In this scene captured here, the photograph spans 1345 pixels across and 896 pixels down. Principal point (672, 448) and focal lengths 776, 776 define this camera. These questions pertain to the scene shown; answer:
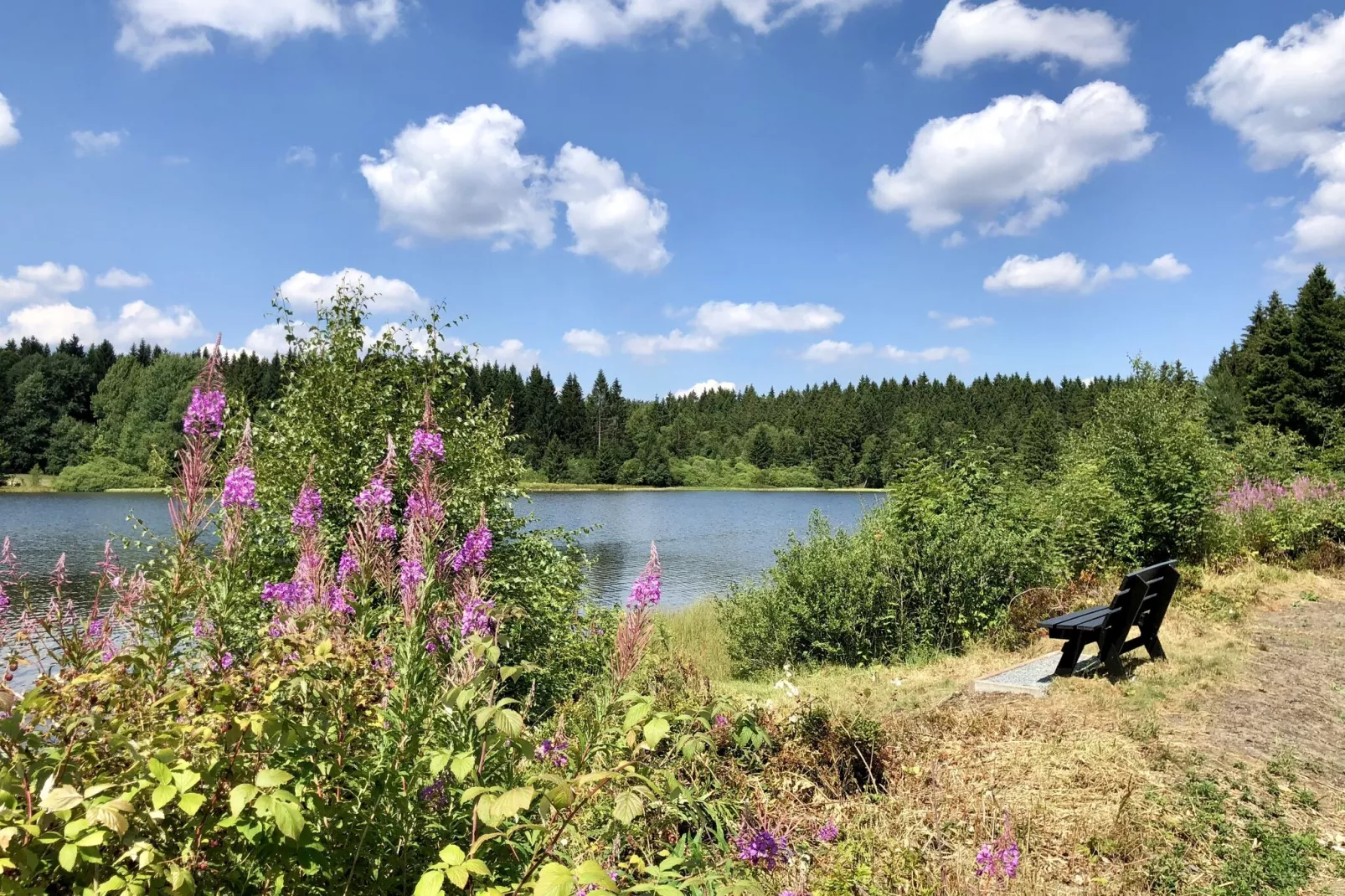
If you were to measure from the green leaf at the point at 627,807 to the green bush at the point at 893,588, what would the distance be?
8276 millimetres

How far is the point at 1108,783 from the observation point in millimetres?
4301

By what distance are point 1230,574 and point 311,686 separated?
44.1ft

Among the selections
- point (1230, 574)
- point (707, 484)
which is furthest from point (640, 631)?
point (707, 484)

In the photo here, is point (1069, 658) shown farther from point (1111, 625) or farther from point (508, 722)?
point (508, 722)

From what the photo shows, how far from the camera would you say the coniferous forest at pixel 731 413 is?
135 ft

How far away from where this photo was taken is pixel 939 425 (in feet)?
308

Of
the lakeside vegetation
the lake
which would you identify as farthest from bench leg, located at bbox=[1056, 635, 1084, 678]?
the lake

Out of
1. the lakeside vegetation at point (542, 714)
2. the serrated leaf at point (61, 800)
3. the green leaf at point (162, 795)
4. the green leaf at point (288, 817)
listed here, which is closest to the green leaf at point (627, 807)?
the lakeside vegetation at point (542, 714)

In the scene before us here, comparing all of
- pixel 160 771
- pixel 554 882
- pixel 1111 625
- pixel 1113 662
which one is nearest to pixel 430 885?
pixel 554 882

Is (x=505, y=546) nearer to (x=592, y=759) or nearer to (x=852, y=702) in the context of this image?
(x=852, y=702)

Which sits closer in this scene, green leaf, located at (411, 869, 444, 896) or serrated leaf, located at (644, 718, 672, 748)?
Result: green leaf, located at (411, 869, 444, 896)

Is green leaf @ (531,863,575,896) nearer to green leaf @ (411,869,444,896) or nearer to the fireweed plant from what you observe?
the fireweed plant

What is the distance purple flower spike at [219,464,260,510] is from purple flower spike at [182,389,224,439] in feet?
0.54

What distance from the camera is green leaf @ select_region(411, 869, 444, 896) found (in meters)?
1.54
